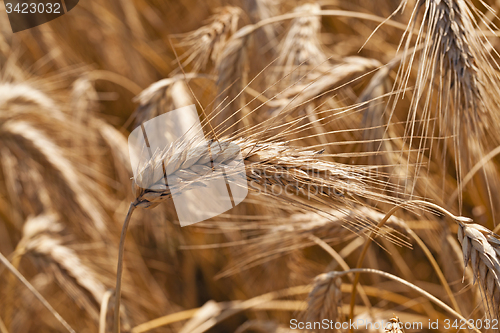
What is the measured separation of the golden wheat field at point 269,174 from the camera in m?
0.55

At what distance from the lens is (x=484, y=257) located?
0.48 m

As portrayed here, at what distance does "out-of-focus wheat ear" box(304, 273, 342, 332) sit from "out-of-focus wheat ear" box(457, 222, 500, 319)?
10.6 inches

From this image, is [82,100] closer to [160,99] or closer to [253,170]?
[160,99]

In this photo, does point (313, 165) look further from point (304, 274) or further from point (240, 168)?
point (304, 274)

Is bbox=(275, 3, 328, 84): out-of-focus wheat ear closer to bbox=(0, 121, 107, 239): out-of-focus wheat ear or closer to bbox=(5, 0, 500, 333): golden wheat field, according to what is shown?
bbox=(5, 0, 500, 333): golden wheat field

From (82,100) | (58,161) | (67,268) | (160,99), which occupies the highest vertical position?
(82,100)

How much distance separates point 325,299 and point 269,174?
1.15 ft

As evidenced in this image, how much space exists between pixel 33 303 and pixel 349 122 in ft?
4.75

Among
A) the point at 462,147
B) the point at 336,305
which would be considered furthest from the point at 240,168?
the point at 462,147

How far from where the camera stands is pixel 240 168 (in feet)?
1.67

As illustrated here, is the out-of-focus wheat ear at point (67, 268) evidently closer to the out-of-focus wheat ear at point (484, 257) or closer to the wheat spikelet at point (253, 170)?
the wheat spikelet at point (253, 170)

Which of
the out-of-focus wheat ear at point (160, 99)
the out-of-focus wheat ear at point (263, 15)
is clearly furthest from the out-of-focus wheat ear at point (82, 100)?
the out-of-focus wheat ear at point (263, 15)

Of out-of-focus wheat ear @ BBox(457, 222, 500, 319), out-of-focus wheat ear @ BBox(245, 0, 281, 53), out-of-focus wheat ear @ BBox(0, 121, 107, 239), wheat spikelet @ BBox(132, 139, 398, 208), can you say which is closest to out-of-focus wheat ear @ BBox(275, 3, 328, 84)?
out-of-focus wheat ear @ BBox(245, 0, 281, 53)

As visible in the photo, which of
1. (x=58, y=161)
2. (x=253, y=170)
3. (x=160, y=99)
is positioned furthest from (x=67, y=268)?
(x=253, y=170)
